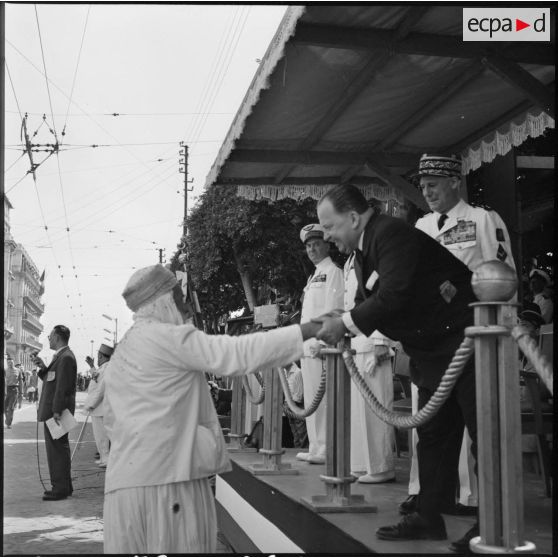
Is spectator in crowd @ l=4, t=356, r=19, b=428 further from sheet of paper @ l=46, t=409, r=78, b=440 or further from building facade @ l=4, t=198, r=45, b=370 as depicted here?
building facade @ l=4, t=198, r=45, b=370

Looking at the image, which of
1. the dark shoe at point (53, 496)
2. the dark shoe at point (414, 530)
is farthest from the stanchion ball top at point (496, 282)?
the dark shoe at point (53, 496)

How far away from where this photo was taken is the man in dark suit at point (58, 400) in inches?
339

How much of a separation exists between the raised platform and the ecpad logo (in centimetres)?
259

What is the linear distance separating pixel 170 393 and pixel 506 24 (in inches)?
107

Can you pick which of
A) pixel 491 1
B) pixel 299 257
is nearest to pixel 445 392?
pixel 491 1

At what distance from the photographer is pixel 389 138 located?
6.86 metres

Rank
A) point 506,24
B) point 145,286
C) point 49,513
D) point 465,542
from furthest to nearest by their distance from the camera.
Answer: point 49,513 < point 506,24 < point 145,286 < point 465,542

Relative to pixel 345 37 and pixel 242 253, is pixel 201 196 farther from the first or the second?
pixel 345 37

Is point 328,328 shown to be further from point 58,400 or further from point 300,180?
point 58,400

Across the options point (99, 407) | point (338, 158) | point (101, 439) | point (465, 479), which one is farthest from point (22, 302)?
point (465, 479)

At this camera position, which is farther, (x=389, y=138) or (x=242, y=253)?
(x=242, y=253)

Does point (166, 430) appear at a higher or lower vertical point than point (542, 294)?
lower

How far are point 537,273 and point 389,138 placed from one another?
2.31 metres

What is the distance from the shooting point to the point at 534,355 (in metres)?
2.18
